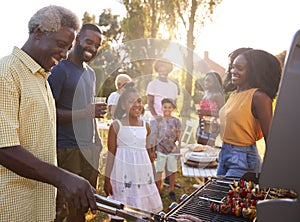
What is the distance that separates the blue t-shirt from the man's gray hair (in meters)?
1.16

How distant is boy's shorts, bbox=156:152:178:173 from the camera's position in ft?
16.5

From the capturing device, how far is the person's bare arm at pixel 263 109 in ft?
7.89

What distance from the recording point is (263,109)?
2.42m

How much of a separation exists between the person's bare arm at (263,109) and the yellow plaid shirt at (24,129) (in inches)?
60.2

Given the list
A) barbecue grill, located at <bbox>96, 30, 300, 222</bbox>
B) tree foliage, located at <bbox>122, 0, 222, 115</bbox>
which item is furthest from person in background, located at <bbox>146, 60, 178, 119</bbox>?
tree foliage, located at <bbox>122, 0, 222, 115</bbox>

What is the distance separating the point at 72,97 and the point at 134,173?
3.62 feet

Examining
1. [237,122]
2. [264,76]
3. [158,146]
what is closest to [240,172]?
[237,122]

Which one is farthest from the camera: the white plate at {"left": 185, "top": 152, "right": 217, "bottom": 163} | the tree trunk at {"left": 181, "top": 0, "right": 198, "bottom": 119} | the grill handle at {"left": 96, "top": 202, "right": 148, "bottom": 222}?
the tree trunk at {"left": 181, "top": 0, "right": 198, "bottom": 119}

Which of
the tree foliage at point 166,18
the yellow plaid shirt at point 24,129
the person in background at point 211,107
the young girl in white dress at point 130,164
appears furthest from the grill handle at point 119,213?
the tree foliage at point 166,18

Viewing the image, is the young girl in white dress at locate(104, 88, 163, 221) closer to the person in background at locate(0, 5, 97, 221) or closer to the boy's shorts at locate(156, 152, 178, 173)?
the boy's shorts at locate(156, 152, 178, 173)

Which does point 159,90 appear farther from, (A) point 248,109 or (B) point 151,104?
(A) point 248,109

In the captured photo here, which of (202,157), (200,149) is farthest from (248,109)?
(200,149)

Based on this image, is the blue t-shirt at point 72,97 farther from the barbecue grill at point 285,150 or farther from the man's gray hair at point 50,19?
the barbecue grill at point 285,150

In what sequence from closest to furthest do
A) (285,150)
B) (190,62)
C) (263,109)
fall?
1. (285,150)
2. (263,109)
3. (190,62)
